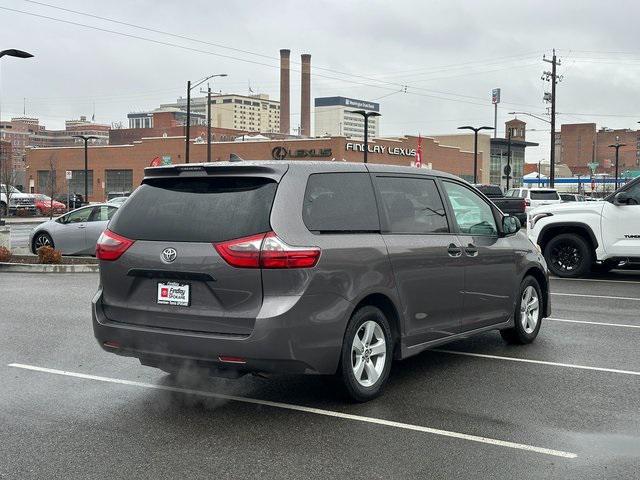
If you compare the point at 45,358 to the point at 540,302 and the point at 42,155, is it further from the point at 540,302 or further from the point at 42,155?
the point at 42,155

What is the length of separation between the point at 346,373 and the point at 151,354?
1.43 m

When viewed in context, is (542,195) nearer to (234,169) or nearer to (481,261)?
(481,261)

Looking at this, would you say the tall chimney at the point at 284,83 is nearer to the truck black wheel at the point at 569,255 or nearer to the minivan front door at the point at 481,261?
the truck black wheel at the point at 569,255

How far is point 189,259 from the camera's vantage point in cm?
545

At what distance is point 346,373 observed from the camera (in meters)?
5.68

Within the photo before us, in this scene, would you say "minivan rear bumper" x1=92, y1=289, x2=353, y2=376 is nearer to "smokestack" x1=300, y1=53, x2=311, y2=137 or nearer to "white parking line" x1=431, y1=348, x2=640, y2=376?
"white parking line" x1=431, y1=348, x2=640, y2=376

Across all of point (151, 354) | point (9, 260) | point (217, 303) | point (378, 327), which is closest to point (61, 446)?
point (151, 354)

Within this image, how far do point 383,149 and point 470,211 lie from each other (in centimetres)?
6733

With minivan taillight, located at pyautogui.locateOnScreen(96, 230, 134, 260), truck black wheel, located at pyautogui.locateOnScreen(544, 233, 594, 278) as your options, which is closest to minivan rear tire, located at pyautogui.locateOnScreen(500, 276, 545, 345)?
minivan taillight, located at pyautogui.locateOnScreen(96, 230, 134, 260)

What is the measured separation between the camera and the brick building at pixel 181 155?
7038 cm

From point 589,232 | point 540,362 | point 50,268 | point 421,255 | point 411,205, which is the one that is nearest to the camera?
point 421,255

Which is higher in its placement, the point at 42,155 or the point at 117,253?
the point at 42,155

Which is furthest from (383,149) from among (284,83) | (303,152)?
(284,83)

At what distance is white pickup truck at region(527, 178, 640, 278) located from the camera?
13.7 metres
